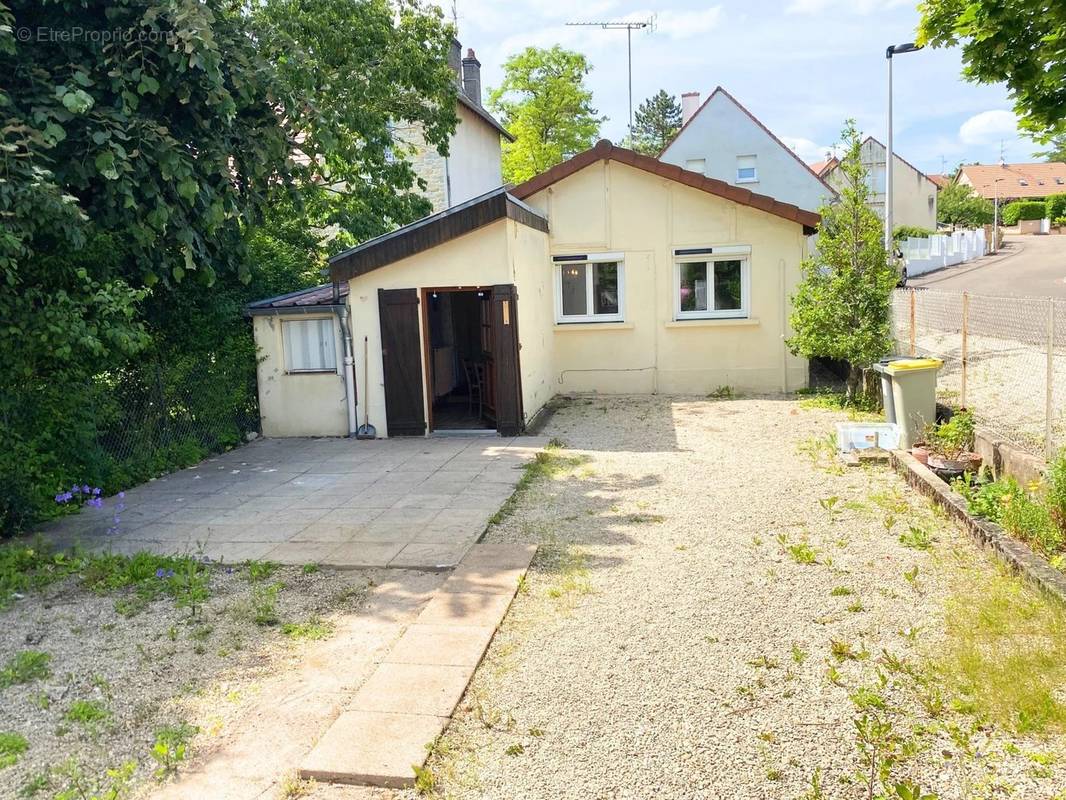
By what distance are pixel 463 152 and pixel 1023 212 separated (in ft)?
216

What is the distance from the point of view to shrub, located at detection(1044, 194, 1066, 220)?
6606 centimetres

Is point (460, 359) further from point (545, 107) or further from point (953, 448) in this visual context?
point (545, 107)

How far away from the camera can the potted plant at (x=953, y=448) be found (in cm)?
832

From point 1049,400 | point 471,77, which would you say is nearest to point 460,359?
point 1049,400

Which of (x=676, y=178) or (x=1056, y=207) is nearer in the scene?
(x=676, y=178)

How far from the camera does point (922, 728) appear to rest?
3.89 meters

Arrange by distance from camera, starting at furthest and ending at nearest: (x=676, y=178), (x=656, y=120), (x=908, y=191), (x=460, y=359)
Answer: (x=656, y=120) → (x=908, y=191) → (x=460, y=359) → (x=676, y=178)

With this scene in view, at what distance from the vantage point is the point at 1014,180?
9288cm

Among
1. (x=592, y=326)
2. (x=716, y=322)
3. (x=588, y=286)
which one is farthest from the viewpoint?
(x=588, y=286)

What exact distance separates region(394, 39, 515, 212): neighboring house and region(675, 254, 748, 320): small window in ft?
24.0

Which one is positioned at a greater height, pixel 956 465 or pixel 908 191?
pixel 908 191

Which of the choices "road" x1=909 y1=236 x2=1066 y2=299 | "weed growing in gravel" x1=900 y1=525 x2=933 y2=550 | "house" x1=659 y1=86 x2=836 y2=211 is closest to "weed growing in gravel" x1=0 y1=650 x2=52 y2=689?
"weed growing in gravel" x1=900 y1=525 x2=933 y2=550

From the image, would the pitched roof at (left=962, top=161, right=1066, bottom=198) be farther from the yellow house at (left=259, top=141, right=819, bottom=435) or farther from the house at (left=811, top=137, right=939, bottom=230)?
the yellow house at (left=259, top=141, right=819, bottom=435)

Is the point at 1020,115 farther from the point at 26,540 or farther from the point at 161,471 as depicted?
the point at 161,471
